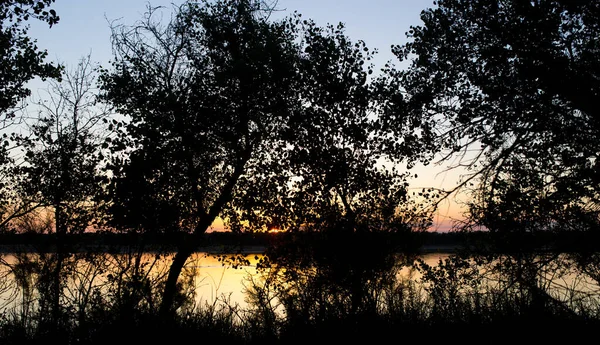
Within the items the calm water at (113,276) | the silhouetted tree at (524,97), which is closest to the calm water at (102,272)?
the calm water at (113,276)

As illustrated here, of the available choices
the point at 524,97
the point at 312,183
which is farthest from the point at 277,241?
the point at 524,97

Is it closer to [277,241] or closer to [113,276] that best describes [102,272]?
[113,276]

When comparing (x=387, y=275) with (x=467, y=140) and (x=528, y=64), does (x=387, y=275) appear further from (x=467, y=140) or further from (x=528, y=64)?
(x=528, y=64)

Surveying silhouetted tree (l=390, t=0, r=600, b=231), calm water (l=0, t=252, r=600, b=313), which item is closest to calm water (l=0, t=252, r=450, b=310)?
calm water (l=0, t=252, r=600, b=313)

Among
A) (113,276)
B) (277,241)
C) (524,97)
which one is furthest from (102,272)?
(524,97)

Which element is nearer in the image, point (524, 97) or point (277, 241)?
point (524, 97)

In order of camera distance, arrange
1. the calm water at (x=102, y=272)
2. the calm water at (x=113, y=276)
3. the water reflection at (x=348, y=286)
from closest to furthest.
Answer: the water reflection at (x=348, y=286) → the calm water at (x=113, y=276) → the calm water at (x=102, y=272)

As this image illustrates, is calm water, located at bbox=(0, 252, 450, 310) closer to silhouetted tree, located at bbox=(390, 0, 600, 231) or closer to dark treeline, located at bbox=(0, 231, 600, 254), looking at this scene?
dark treeline, located at bbox=(0, 231, 600, 254)

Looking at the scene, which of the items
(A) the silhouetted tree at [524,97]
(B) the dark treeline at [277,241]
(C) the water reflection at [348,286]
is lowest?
(C) the water reflection at [348,286]

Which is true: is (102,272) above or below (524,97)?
below

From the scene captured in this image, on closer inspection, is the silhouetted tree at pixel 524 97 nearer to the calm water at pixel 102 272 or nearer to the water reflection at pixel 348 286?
the water reflection at pixel 348 286

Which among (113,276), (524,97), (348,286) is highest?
(524,97)

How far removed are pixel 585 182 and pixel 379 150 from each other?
5990mm

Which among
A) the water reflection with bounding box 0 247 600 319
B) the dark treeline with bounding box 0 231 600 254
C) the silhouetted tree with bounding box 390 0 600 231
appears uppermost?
the silhouetted tree with bounding box 390 0 600 231
